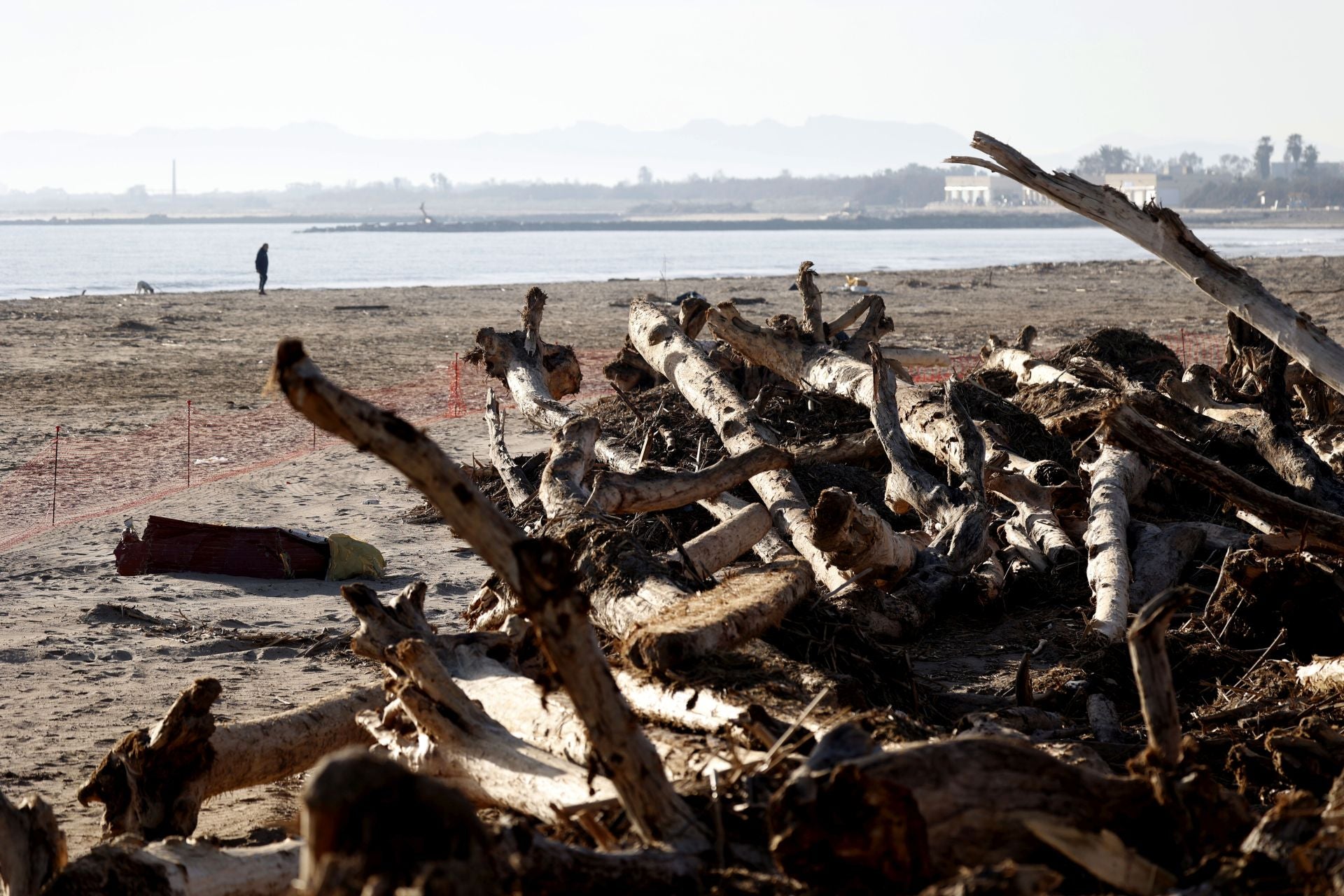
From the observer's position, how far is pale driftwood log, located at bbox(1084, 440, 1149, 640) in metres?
6.46

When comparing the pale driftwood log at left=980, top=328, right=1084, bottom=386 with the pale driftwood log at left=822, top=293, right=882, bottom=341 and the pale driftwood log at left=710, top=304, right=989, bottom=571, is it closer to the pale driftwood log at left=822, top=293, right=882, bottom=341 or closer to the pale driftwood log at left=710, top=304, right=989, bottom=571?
the pale driftwood log at left=822, top=293, right=882, bottom=341

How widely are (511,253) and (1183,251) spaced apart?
247ft

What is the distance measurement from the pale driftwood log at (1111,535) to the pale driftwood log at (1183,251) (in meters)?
0.92

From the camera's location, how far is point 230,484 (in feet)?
38.1

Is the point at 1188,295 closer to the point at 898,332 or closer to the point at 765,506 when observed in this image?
the point at 898,332

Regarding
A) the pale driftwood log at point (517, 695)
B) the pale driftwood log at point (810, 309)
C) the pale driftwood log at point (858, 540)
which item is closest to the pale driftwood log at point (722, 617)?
the pale driftwood log at point (517, 695)

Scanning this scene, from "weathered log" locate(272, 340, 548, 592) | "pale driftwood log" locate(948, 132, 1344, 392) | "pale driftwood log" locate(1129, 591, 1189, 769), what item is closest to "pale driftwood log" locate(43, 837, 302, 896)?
"weathered log" locate(272, 340, 548, 592)

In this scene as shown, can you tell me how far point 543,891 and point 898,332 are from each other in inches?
928

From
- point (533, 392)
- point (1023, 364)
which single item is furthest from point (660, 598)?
point (1023, 364)

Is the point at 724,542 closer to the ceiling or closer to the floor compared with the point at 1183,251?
→ closer to the floor

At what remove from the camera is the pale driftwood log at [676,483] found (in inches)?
261

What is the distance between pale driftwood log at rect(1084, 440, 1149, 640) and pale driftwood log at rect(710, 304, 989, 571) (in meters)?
0.63

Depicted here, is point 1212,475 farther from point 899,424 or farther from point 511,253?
point 511,253

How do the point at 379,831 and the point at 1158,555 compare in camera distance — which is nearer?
the point at 379,831
